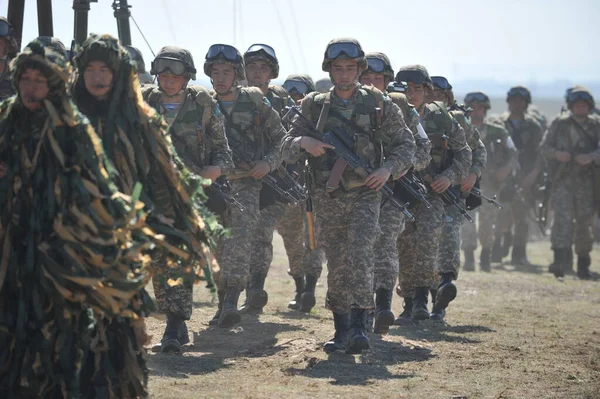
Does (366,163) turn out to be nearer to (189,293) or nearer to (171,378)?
(189,293)

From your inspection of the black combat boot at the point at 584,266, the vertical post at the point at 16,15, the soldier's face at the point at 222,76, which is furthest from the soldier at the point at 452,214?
the black combat boot at the point at 584,266

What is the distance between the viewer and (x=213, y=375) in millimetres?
8594

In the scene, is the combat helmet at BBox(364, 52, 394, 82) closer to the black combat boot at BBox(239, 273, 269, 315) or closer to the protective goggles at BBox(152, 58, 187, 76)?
the protective goggles at BBox(152, 58, 187, 76)

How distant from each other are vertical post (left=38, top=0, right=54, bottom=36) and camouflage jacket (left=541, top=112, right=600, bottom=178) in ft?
32.1

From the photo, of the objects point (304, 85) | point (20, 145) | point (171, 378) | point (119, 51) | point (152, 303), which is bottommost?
point (171, 378)

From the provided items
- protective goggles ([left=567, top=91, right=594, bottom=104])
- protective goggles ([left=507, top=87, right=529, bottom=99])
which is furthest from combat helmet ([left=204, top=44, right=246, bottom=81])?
protective goggles ([left=507, top=87, right=529, bottom=99])

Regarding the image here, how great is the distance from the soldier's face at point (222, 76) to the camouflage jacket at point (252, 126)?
17cm

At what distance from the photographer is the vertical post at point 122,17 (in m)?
13.6

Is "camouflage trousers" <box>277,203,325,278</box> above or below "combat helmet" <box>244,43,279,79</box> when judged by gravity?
below

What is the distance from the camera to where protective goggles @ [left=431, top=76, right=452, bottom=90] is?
12.9 m

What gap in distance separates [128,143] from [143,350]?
45.4 inches

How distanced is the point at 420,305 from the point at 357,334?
2.65m

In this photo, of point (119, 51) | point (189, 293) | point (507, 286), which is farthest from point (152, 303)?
point (507, 286)

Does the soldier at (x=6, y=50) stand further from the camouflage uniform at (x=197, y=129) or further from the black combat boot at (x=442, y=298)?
the black combat boot at (x=442, y=298)
